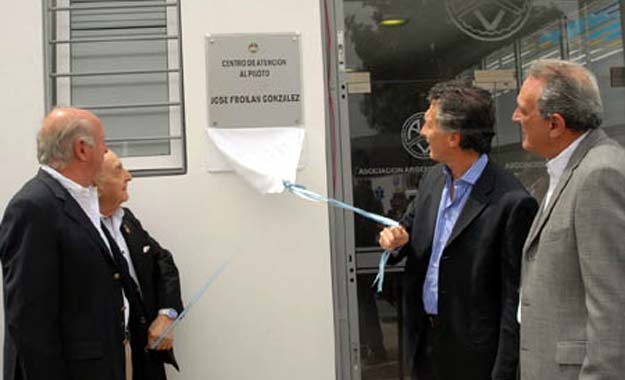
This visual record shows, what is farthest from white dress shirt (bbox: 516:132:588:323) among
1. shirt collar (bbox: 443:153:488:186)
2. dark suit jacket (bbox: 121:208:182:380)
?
dark suit jacket (bbox: 121:208:182:380)

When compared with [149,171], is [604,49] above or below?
above

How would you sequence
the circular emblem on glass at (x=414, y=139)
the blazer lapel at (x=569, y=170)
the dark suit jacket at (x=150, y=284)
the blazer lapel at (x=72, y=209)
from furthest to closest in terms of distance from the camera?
the circular emblem on glass at (x=414, y=139)
the dark suit jacket at (x=150, y=284)
the blazer lapel at (x=72, y=209)
the blazer lapel at (x=569, y=170)

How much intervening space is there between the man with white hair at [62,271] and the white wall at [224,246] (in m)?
0.67

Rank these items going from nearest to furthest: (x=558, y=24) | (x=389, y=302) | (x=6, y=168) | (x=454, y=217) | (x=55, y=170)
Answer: (x=55, y=170) → (x=454, y=217) → (x=6, y=168) → (x=389, y=302) → (x=558, y=24)

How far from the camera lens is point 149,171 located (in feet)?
10.2

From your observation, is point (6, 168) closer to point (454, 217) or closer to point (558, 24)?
point (454, 217)

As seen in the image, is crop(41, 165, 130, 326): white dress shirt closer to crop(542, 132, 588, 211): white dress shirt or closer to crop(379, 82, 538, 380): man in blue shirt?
crop(379, 82, 538, 380): man in blue shirt

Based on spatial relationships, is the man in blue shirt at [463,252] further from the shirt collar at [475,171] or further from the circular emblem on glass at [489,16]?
the circular emblem on glass at [489,16]

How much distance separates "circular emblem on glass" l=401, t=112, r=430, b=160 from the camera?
11.0ft

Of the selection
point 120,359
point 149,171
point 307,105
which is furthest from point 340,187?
point 120,359

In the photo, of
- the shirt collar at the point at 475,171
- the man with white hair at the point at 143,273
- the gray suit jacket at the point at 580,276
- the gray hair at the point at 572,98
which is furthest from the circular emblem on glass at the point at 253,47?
the gray suit jacket at the point at 580,276

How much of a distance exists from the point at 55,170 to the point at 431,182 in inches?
59.7

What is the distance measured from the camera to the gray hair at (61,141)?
7.55ft

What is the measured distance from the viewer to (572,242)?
1.92m
